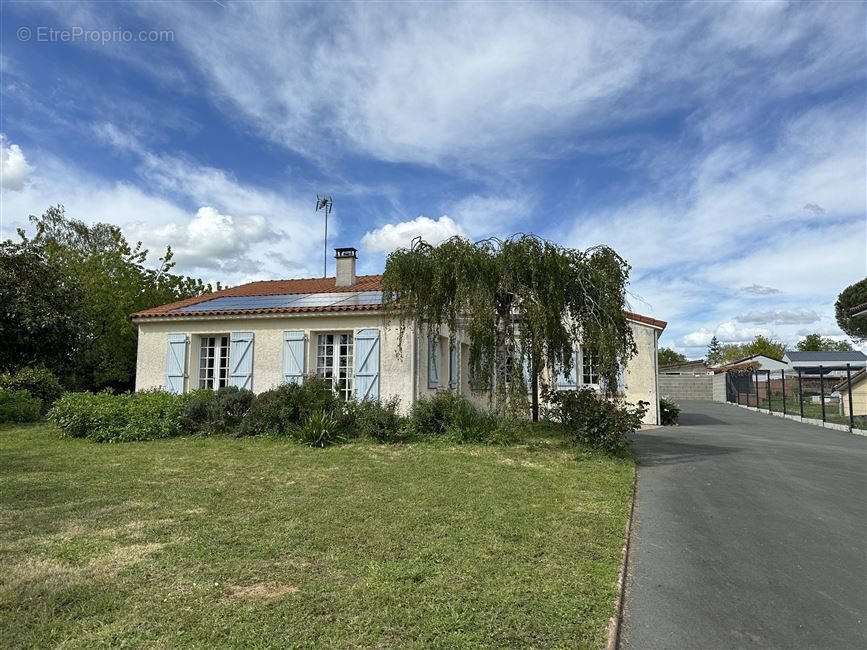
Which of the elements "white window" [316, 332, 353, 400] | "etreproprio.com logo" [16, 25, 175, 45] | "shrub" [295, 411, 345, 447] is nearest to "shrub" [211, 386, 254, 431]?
"shrub" [295, 411, 345, 447]

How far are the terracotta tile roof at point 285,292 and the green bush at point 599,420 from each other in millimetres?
3202

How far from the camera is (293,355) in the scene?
41.9ft

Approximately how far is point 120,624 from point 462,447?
24.0 ft

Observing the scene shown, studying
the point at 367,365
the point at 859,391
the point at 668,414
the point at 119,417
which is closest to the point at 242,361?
the point at 119,417

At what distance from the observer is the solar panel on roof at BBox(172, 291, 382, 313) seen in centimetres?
1319

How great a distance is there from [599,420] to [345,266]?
356 inches

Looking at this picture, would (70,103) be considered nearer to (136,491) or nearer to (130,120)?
(130,120)

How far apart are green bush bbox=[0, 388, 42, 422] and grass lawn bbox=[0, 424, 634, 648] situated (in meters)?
6.96

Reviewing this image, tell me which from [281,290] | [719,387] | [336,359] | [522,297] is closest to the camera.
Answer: [522,297]

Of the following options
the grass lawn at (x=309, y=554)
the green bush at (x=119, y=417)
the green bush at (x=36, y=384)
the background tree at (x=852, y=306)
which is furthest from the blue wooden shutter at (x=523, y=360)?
the background tree at (x=852, y=306)

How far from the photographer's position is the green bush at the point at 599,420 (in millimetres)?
9242

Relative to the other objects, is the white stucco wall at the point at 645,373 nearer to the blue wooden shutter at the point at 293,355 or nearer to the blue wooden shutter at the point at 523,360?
the blue wooden shutter at the point at 523,360

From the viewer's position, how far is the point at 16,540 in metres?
4.62

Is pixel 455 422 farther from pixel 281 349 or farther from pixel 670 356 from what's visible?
pixel 670 356
